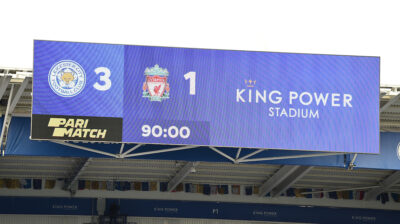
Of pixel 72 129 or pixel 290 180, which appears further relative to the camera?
pixel 290 180

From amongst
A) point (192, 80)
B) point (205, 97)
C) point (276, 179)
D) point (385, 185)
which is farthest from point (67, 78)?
point (385, 185)

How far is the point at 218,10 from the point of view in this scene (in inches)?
Answer: 978

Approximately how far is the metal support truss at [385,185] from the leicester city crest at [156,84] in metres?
10.9

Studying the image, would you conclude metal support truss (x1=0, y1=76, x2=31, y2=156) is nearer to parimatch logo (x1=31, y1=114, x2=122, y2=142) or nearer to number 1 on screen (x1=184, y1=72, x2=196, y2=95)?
parimatch logo (x1=31, y1=114, x2=122, y2=142)

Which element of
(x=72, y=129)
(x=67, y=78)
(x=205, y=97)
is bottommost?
(x=72, y=129)

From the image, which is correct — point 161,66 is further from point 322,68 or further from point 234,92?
point 322,68

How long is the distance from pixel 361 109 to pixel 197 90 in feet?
14.6

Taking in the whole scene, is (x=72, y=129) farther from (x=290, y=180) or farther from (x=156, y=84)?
(x=290, y=180)

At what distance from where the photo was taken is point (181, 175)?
2778 cm

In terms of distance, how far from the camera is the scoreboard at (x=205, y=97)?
69.1 ft

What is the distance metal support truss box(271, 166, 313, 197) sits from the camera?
1071 inches

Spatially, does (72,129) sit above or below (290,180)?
above

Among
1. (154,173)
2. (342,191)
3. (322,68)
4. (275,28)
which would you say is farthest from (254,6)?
(342,191)

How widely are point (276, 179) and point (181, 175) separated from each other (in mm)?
3310
